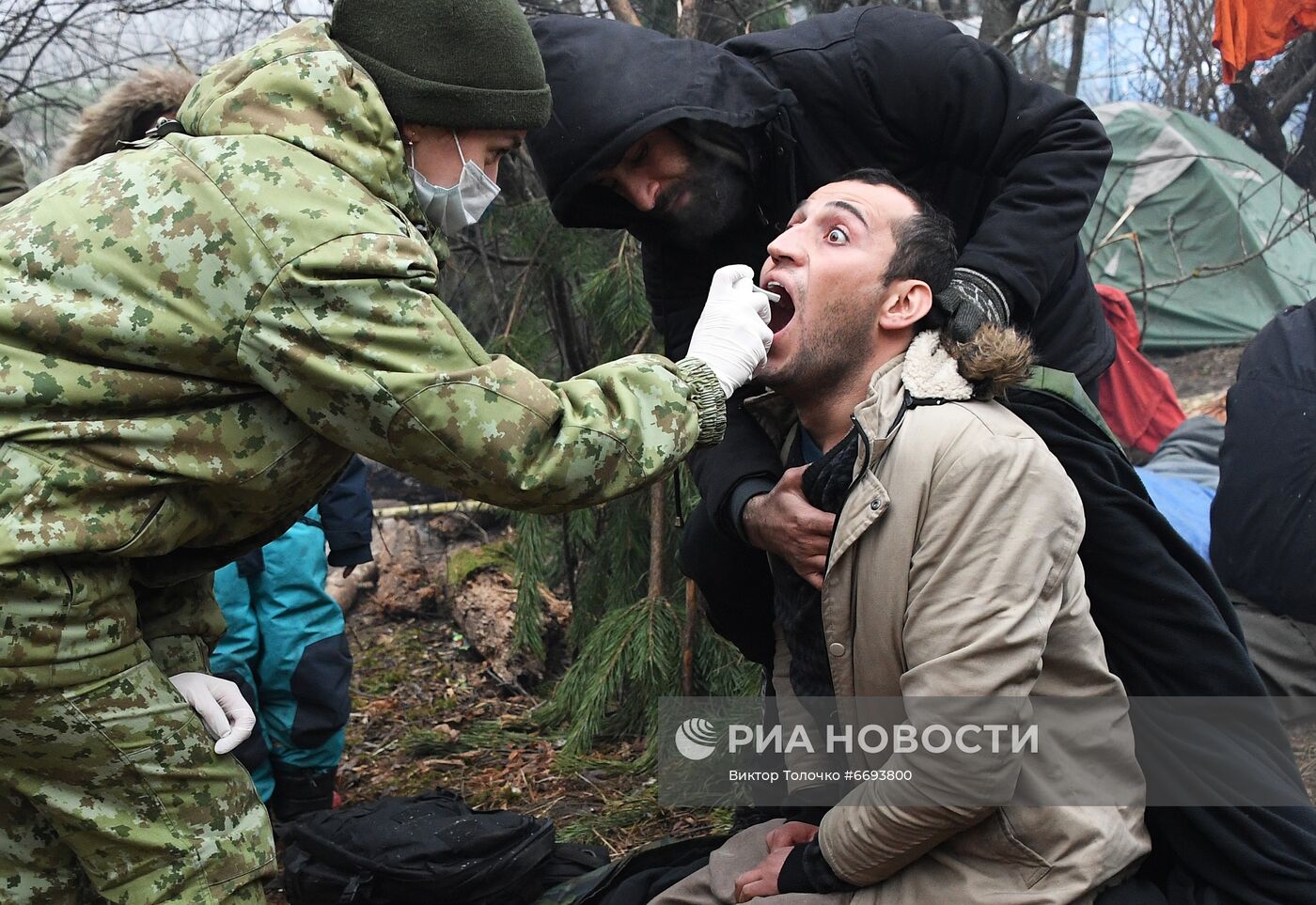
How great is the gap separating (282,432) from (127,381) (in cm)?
25

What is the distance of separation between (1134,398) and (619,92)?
454cm

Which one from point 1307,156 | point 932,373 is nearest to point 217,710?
point 932,373

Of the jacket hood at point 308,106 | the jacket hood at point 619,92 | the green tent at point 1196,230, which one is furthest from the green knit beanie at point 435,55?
the green tent at point 1196,230

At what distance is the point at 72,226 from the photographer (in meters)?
1.90

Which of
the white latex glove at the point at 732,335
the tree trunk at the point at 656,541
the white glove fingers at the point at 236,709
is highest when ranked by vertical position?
the white latex glove at the point at 732,335

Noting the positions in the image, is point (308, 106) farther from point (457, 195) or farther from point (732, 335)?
point (732, 335)

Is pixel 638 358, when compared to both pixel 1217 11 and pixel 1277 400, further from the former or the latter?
pixel 1217 11

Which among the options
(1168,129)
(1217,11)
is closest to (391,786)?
(1217,11)

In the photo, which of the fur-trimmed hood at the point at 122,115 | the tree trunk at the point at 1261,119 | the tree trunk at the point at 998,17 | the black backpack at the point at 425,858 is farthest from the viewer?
the tree trunk at the point at 1261,119

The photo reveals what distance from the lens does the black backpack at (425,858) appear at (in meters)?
3.04

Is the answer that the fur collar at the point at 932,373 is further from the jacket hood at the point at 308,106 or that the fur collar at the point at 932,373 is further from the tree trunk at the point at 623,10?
the tree trunk at the point at 623,10

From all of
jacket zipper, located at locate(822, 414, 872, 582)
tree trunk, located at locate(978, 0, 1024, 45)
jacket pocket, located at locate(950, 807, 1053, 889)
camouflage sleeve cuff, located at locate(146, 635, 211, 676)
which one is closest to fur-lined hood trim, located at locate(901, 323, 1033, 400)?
jacket zipper, located at locate(822, 414, 872, 582)

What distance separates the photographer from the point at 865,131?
2.70m

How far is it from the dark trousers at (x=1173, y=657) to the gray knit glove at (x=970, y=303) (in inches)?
7.4
